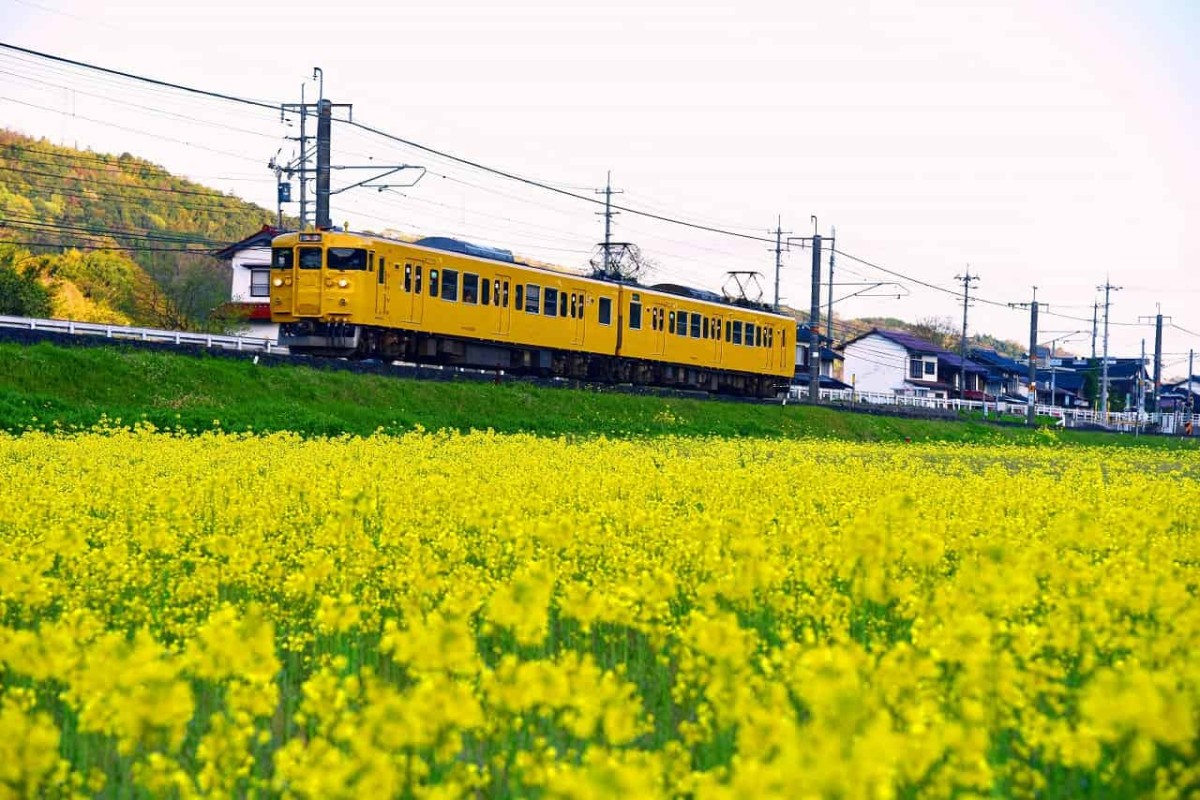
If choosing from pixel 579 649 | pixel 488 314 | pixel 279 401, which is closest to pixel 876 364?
pixel 488 314

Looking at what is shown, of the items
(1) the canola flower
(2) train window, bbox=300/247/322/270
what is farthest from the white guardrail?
(1) the canola flower

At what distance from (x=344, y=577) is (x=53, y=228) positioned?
5082cm

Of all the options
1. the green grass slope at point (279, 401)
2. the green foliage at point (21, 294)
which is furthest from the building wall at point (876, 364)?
the green foliage at point (21, 294)

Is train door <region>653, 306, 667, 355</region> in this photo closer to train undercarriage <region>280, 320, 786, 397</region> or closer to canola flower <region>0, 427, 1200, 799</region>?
train undercarriage <region>280, 320, 786, 397</region>

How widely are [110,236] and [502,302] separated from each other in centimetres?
3150

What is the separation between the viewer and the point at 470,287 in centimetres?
2528

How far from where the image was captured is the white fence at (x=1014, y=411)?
4956cm

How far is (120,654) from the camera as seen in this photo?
3088 mm

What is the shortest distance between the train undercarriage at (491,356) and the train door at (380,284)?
0.65 metres

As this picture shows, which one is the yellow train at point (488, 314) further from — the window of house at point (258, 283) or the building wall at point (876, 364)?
the building wall at point (876, 364)

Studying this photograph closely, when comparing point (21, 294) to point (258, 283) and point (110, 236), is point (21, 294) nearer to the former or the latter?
point (258, 283)

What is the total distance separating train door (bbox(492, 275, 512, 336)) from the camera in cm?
2598

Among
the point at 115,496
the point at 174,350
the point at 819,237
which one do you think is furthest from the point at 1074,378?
the point at 115,496

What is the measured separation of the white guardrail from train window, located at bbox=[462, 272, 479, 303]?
367cm
